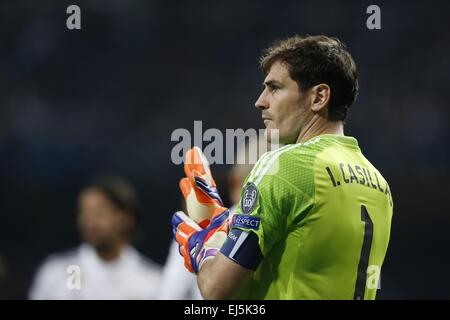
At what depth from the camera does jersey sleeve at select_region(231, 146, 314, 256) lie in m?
2.22

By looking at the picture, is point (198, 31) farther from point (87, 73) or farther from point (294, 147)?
point (294, 147)

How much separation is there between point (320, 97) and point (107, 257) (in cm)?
334

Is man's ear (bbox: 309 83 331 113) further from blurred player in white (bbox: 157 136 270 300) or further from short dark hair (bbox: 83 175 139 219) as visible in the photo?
short dark hair (bbox: 83 175 139 219)

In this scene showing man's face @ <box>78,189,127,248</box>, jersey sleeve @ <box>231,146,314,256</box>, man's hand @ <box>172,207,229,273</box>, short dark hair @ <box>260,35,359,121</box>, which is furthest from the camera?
man's face @ <box>78,189,127,248</box>

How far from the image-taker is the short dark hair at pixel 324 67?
246 centimetres

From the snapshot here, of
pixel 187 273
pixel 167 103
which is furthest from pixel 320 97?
pixel 167 103

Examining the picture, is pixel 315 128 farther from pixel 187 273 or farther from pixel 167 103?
pixel 167 103

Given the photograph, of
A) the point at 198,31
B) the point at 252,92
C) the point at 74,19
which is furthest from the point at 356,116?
the point at 74,19

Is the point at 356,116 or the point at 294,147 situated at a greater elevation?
the point at 294,147

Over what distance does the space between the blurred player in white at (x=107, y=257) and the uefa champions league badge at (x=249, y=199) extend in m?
3.09

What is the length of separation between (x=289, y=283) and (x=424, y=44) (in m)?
5.89

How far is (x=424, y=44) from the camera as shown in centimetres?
766

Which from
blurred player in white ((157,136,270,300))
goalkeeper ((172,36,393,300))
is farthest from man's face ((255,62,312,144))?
blurred player in white ((157,136,270,300))

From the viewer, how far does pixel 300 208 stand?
224cm
